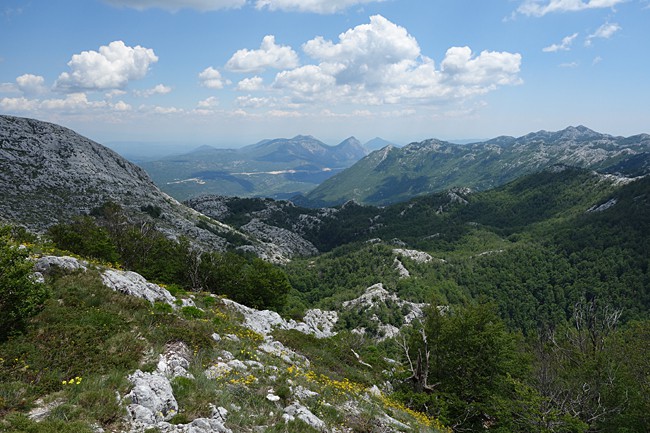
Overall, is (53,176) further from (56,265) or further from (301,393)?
(301,393)

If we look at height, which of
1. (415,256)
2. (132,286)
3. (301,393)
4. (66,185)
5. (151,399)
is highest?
(66,185)

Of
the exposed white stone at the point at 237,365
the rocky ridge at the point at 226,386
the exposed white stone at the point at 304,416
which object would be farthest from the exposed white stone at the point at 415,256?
the exposed white stone at the point at 304,416

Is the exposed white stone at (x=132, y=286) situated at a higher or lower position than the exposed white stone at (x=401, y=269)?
higher

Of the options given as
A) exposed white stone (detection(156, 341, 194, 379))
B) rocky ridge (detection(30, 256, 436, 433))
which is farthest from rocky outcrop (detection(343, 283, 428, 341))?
exposed white stone (detection(156, 341, 194, 379))

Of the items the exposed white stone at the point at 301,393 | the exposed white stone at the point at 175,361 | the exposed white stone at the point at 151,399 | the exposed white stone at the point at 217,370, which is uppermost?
the exposed white stone at the point at 151,399

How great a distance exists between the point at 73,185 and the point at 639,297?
255031mm

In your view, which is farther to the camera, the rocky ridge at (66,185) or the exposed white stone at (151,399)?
the rocky ridge at (66,185)

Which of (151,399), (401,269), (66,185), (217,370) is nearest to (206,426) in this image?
(151,399)

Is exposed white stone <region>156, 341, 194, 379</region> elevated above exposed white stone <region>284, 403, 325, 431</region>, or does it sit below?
above

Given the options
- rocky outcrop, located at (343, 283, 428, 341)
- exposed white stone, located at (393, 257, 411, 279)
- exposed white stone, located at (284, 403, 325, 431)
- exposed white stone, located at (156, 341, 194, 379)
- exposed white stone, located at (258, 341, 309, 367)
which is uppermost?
exposed white stone, located at (156, 341, 194, 379)

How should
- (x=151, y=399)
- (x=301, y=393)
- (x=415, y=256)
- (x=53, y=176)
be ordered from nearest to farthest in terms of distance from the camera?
(x=151, y=399) < (x=301, y=393) < (x=53, y=176) < (x=415, y=256)

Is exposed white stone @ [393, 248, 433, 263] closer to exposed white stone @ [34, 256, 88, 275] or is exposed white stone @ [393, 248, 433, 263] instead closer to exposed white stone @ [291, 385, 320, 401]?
exposed white stone @ [291, 385, 320, 401]

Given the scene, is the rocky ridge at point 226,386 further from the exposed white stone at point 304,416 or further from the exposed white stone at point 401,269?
the exposed white stone at point 401,269

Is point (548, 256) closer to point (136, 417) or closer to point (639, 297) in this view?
point (639, 297)
